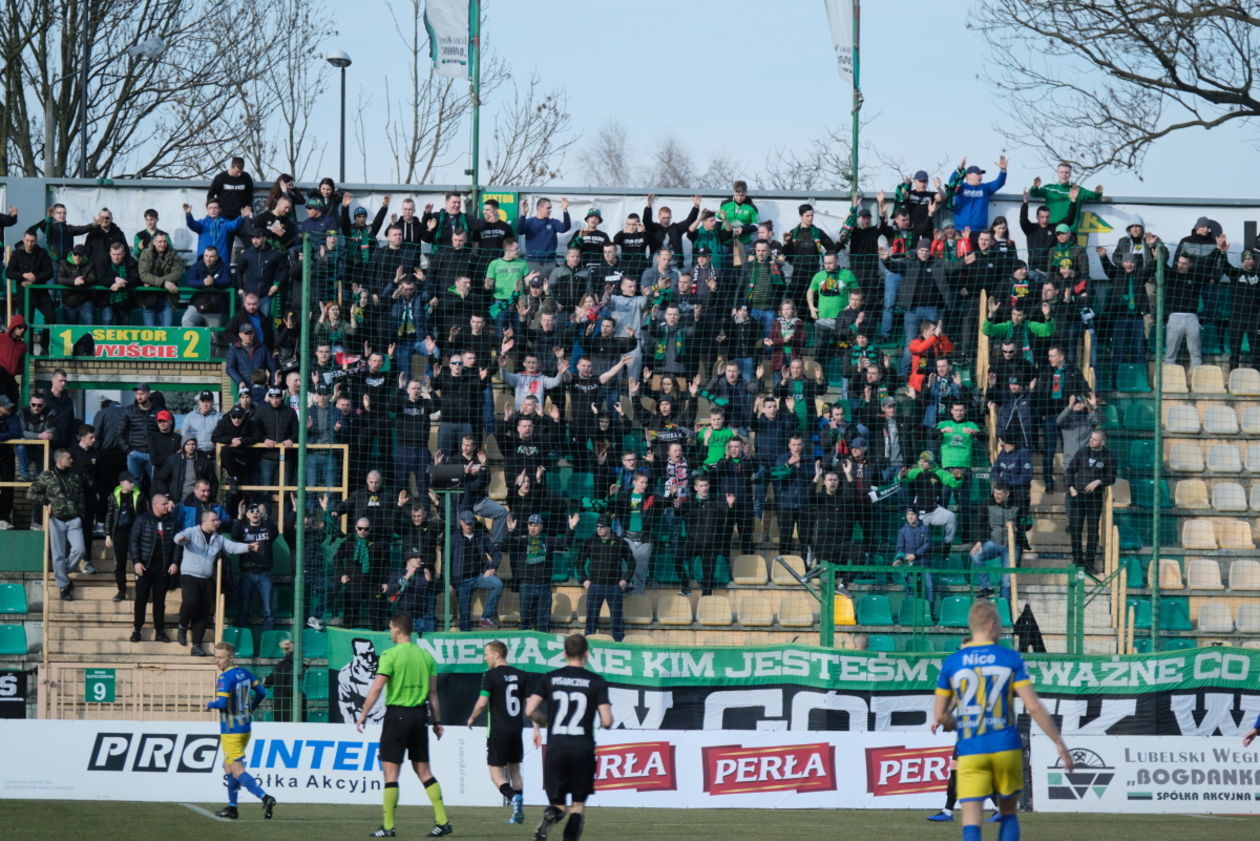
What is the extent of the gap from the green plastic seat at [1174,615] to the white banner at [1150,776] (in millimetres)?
4071

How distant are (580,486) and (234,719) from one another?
6.49 metres

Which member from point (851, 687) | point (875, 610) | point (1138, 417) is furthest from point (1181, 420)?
point (851, 687)

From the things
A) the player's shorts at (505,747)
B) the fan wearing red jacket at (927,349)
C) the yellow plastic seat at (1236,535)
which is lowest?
the player's shorts at (505,747)

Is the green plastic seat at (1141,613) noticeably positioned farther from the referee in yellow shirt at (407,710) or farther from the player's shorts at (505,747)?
the referee in yellow shirt at (407,710)

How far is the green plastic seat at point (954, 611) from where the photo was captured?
63.9ft

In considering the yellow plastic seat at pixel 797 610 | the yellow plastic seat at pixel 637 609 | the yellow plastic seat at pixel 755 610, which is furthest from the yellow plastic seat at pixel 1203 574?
the yellow plastic seat at pixel 637 609

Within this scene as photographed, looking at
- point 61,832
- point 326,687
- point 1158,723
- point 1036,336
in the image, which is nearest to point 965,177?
point 1036,336

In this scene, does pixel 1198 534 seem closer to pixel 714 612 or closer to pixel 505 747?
pixel 714 612

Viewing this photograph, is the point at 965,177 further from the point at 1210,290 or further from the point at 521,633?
the point at 521,633

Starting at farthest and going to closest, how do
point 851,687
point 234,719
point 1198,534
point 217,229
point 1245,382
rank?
point 217,229, point 1245,382, point 1198,534, point 851,687, point 234,719

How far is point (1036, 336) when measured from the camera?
20.4 meters

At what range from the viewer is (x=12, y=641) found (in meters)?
19.4

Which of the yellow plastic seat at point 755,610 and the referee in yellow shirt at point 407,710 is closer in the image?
the referee in yellow shirt at point 407,710

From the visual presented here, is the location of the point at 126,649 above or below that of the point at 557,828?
above
